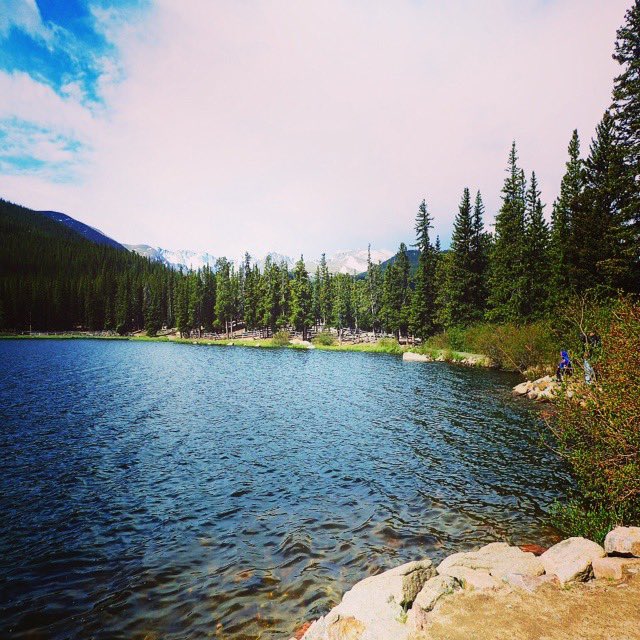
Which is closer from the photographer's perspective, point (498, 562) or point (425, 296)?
point (498, 562)

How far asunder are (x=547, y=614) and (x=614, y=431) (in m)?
5.30

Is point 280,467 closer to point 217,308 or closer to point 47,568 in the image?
point 47,568

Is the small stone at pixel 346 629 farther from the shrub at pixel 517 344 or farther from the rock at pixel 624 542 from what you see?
the shrub at pixel 517 344

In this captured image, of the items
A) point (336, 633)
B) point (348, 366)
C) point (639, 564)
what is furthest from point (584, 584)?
point (348, 366)

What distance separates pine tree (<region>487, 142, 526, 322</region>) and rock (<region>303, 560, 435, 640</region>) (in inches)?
2005

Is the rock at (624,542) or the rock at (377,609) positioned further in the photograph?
the rock at (624,542)

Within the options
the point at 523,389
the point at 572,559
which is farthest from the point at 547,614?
the point at 523,389

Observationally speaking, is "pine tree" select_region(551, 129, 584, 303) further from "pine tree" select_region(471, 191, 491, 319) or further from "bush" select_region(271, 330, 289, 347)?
"bush" select_region(271, 330, 289, 347)

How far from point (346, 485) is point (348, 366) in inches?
1561

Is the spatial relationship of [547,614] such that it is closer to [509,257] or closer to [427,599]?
[427,599]

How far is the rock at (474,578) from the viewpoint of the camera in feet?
22.4

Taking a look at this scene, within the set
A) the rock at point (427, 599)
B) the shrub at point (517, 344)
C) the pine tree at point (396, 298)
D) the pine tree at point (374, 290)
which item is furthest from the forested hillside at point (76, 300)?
the rock at point (427, 599)

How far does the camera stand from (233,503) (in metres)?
12.3

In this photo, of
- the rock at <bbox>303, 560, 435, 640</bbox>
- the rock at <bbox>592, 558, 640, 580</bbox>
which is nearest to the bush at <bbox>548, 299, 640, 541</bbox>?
the rock at <bbox>592, 558, 640, 580</bbox>
